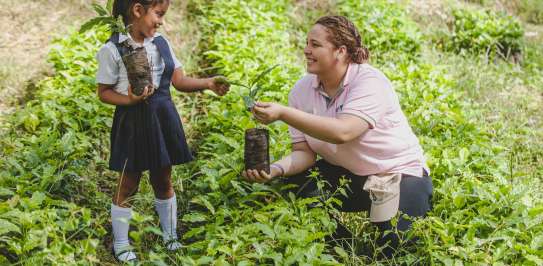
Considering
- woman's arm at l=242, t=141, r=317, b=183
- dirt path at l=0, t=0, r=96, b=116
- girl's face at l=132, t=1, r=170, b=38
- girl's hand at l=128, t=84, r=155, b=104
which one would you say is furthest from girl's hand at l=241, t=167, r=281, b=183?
dirt path at l=0, t=0, r=96, b=116

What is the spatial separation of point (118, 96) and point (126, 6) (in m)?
0.47

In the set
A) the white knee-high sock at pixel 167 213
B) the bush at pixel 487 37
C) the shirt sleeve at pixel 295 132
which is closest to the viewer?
the white knee-high sock at pixel 167 213

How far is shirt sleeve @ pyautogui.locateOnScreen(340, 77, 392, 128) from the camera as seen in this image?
3129 mm

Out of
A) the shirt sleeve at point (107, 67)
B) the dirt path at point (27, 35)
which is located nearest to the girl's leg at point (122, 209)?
the shirt sleeve at point (107, 67)

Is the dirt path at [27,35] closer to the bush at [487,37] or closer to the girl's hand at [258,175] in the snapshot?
the girl's hand at [258,175]

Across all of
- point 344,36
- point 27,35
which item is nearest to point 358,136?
point 344,36

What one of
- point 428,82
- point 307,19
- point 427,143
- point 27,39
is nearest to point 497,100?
point 428,82

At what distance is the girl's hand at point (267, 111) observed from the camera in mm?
2955

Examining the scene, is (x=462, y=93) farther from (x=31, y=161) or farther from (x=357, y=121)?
(x=31, y=161)

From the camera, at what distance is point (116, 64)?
307 cm

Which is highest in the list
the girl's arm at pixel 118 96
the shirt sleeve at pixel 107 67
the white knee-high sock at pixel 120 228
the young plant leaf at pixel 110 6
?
the young plant leaf at pixel 110 6

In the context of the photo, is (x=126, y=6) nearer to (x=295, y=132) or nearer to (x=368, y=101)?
(x=295, y=132)

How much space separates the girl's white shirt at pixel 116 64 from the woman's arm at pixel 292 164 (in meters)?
0.73

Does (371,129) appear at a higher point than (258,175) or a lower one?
higher
